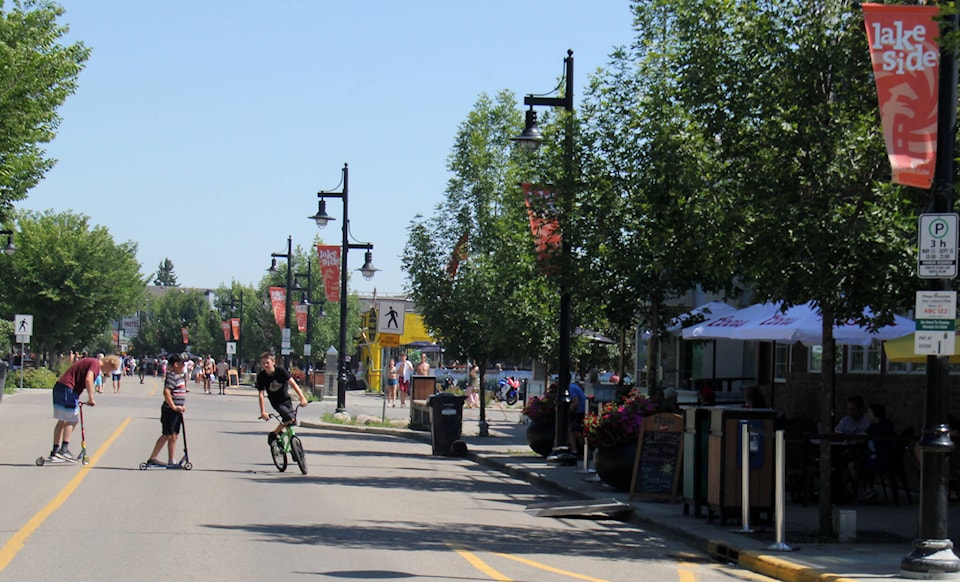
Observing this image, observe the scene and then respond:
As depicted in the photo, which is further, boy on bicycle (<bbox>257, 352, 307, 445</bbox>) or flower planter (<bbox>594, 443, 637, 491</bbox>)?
boy on bicycle (<bbox>257, 352, 307, 445</bbox>)

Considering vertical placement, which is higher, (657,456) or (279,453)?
(657,456)

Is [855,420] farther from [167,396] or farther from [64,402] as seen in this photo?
[64,402]

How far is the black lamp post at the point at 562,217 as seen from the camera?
1964 centimetres

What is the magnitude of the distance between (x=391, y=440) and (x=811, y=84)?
733 inches

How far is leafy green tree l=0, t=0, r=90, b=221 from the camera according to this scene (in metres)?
22.7

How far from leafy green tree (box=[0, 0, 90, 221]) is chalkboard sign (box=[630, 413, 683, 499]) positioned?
13.4 metres

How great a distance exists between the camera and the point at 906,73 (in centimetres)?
1081

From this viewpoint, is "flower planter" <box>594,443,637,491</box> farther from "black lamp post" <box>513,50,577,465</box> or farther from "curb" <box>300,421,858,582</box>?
"black lamp post" <box>513,50,577,465</box>

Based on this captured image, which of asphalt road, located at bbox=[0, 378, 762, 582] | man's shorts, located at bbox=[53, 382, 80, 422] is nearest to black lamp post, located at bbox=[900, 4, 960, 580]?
asphalt road, located at bbox=[0, 378, 762, 582]

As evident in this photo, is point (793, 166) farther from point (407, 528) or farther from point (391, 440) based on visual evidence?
point (391, 440)

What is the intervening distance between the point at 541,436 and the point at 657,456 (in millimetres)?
7278

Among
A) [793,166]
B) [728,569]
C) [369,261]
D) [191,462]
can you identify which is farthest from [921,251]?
[369,261]

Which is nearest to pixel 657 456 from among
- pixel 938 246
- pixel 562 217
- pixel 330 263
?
pixel 562 217

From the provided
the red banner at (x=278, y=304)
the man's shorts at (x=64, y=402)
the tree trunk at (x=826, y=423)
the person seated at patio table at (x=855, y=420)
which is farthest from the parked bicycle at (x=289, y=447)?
the red banner at (x=278, y=304)
